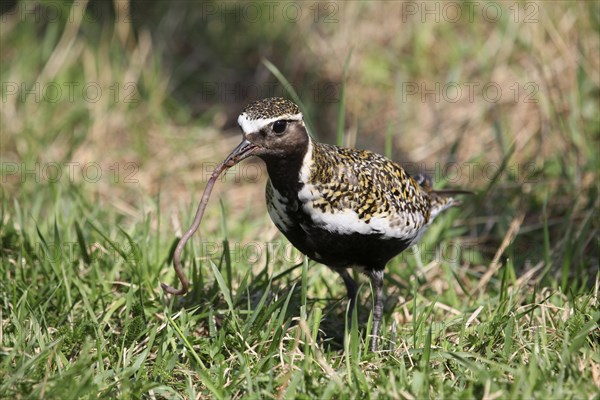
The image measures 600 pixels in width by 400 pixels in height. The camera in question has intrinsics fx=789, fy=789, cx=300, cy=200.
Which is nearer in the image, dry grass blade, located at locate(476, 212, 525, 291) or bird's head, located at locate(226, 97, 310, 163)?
bird's head, located at locate(226, 97, 310, 163)

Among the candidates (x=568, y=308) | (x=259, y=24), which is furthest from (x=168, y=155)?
(x=568, y=308)

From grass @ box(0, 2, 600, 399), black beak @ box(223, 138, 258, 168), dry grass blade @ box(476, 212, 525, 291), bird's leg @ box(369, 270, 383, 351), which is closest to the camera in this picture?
black beak @ box(223, 138, 258, 168)

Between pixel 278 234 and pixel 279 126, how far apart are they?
2.01m

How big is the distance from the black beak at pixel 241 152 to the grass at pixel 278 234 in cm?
75

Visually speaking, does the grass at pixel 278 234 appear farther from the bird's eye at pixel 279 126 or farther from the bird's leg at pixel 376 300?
the bird's eye at pixel 279 126

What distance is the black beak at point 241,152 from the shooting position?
3.65 metres

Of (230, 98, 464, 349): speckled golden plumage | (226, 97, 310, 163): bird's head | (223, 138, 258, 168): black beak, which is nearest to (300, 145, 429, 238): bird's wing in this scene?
(230, 98, 464, 349): speckled golden plumage

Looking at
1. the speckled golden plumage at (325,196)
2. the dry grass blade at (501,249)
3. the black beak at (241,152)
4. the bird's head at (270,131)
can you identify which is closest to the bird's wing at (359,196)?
the speckled golden plumage at (325,196)

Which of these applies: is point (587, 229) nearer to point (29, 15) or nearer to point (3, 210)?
point (3, 210)

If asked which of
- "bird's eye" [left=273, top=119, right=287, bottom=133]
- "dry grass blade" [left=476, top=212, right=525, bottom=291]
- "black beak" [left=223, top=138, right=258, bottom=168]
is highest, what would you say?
"bird's eye" [left=273, top=119, right=287, bottom=133]

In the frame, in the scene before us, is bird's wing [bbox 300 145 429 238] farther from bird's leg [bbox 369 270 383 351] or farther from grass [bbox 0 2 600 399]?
grass [bbox 0 2 600 399]

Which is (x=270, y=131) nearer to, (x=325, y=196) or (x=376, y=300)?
(x=325, y=196)

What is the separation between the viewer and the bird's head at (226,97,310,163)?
12.0 feet

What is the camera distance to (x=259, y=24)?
27.5ft
